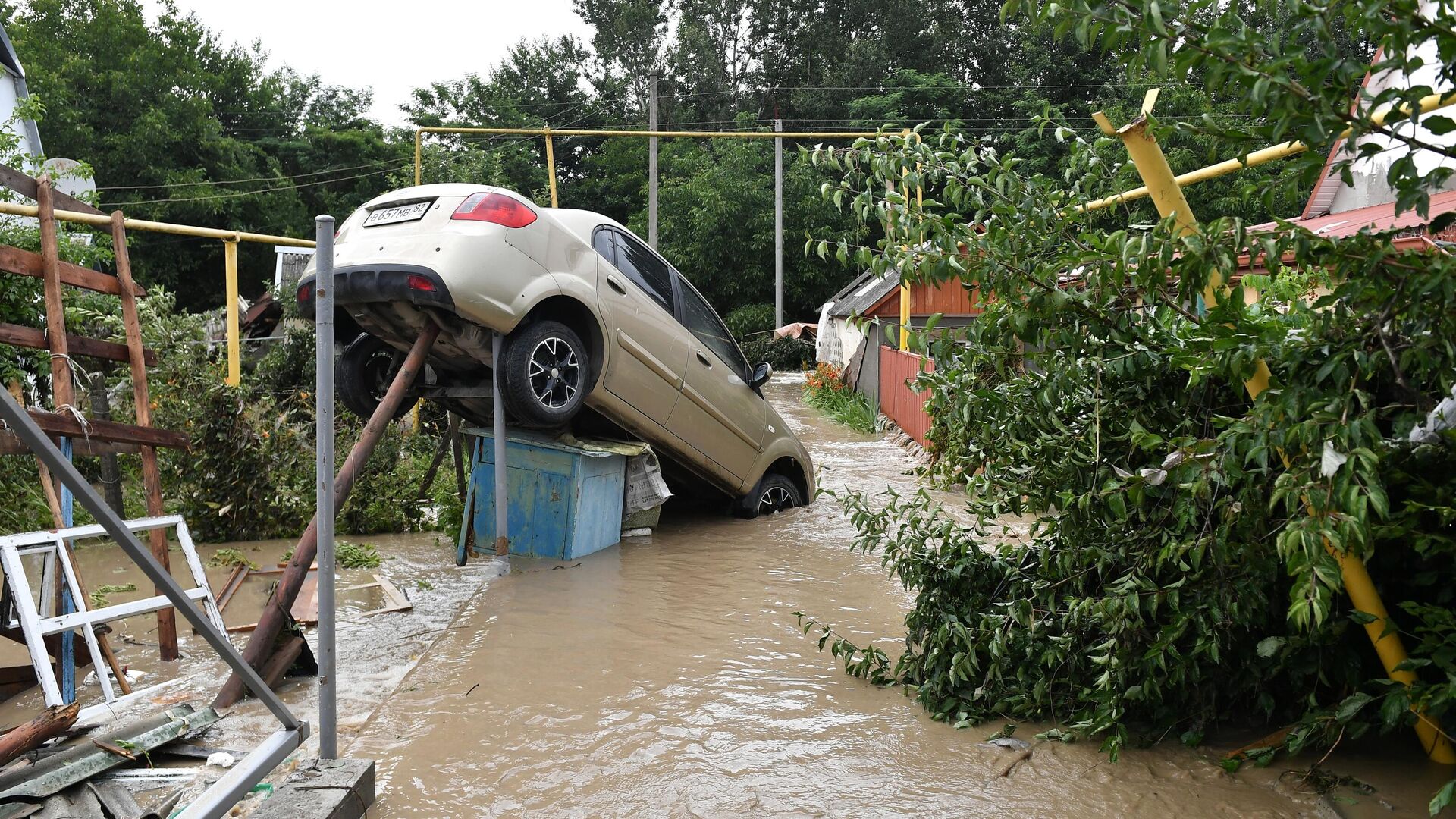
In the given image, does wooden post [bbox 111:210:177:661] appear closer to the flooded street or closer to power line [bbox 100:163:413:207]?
the flooded street

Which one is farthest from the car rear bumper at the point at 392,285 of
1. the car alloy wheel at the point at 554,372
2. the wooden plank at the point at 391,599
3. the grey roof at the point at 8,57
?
the grey roof at the point at 8,57

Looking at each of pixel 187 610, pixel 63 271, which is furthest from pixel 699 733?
pixel 63 271

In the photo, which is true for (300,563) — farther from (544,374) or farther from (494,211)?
(494,211)

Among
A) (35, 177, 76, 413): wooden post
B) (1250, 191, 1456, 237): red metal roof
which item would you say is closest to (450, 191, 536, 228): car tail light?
(35, 177, 76, 413): wooden post

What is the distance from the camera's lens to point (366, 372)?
7.84m

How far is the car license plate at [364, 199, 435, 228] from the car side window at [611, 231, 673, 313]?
1546 millimetres

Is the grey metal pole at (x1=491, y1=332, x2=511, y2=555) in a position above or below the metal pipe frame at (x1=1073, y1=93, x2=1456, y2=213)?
below

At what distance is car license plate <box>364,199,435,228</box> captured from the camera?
675 centimetres

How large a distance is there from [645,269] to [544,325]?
4.32 feet

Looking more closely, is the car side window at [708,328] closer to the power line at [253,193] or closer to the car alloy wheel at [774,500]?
the car alloy wheel at [774,500]

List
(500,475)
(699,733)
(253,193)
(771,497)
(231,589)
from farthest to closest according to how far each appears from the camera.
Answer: (253,193) < (771,497) < (500,475) < (231,589) < (699,733)

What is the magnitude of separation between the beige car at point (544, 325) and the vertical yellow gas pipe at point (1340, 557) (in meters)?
4.21

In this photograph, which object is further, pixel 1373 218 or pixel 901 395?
pixel 901 395

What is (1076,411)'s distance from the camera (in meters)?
4.16
